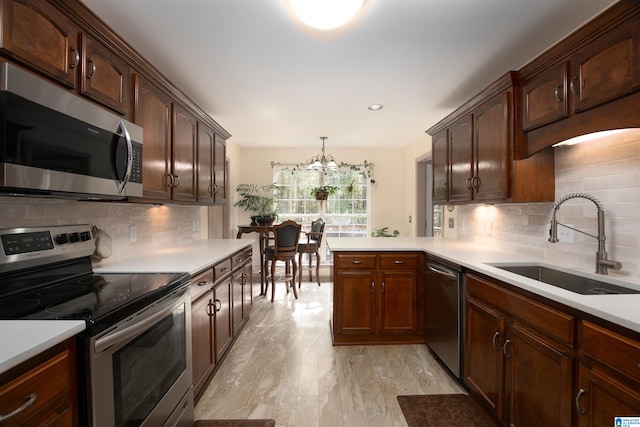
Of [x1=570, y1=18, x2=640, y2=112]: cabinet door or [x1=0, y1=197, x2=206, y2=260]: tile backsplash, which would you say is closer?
[x1=570, y1=18, x2=640, y2=112]: cabinet door

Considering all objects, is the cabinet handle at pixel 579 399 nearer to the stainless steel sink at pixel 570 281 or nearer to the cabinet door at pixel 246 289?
the stainless steel sink at pixel 570 281

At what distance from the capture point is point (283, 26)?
1.94 m

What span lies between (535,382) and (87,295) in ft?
6.78

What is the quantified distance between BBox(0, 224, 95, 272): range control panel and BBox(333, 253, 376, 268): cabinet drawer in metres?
1.83

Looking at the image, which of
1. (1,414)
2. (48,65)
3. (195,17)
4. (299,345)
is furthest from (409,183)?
(1,414)

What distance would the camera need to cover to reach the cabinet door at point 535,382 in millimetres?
1269

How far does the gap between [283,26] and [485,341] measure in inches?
91.7

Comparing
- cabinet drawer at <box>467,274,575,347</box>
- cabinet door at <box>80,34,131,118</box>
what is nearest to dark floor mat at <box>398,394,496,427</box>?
cabinet drawer at <box>467,274,575,347</box>

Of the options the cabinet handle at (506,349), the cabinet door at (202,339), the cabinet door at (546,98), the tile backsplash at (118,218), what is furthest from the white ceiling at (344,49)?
the cabinet handle at (506,349)

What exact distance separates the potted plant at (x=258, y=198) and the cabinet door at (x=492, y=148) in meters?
3.81

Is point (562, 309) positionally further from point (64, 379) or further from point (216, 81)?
point (216, 81)

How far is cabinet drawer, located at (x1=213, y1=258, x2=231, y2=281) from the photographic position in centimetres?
224

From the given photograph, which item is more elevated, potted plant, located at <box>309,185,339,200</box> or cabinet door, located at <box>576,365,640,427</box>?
potted plant, located at <box>309,185,339,200</box>

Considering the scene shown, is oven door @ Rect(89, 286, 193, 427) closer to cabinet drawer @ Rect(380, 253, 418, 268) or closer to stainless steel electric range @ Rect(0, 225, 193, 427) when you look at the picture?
stainless steel electric range @ Rect(0, 225, 193, 427)
